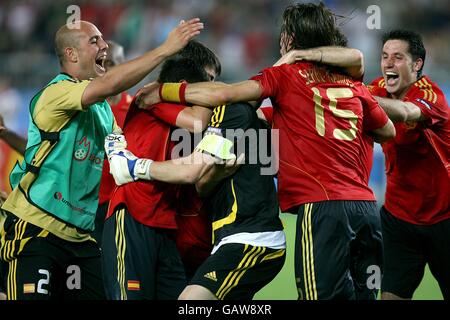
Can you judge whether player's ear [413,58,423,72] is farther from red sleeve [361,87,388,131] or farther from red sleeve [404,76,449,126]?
red sleeve [361,87,388,131]

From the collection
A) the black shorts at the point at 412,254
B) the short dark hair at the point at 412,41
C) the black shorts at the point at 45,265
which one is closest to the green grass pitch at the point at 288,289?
the black shorts at the point at 412,254

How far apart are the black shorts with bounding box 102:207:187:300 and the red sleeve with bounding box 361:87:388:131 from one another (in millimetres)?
1454

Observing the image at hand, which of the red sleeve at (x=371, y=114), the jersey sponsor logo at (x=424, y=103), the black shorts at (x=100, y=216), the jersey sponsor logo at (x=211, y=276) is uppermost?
the jersey sponsor logo at (x=424, y=103)

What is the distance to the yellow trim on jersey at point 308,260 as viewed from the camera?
473 centimetres

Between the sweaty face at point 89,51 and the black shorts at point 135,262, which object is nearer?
the black shorts at point 135,262

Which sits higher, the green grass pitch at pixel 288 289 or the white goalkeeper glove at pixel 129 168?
the white goalkeeper glove at pixel 129 168

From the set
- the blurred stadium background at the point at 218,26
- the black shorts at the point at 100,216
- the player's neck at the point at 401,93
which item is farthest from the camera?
the blurred stadium background at the point at 218,26

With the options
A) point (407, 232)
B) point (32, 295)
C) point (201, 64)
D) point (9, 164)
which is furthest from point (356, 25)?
point (32, 295)

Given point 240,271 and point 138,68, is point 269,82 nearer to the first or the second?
point 138,68

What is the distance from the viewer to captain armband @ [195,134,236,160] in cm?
470

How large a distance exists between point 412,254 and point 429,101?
4.28 ft

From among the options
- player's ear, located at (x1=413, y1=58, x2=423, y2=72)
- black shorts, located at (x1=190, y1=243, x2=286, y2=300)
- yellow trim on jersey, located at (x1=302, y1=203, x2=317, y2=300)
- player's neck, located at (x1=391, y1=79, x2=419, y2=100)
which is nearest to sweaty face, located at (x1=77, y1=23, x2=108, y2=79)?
black shorts, located at (x1=190, y1=243, x2=286, y2=300)

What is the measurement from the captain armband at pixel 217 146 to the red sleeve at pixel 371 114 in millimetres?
980

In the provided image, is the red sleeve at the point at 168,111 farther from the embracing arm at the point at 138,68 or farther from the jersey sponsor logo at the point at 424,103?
the jersey sponsor logo at the point at 424,103
